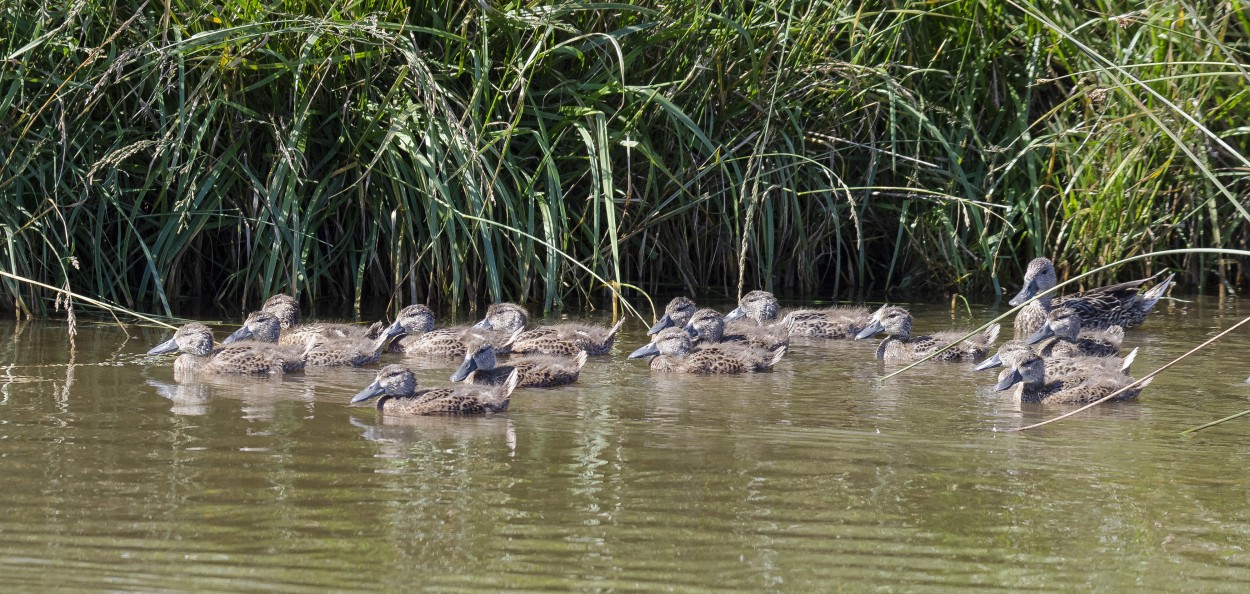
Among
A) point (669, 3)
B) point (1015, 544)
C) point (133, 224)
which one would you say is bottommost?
point (1015, 544)

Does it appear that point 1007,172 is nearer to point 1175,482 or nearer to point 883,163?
point 883,163

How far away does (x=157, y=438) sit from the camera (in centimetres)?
561

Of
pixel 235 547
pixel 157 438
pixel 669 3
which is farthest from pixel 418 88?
pixel 235 547

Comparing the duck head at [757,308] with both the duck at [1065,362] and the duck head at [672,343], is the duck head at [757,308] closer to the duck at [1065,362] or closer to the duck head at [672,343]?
the duck head at [672,343]

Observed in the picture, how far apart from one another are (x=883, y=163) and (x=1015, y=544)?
642cm

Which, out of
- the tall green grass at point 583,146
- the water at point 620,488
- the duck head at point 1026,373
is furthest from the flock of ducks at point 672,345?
the tall green grass at point 583,146

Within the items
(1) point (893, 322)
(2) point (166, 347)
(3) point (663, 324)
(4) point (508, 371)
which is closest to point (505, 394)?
(4) point (508, 371)

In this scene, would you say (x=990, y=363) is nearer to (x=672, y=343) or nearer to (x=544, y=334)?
(x=672, y=343)

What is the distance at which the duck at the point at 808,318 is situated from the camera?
29.0ft

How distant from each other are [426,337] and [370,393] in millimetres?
1582

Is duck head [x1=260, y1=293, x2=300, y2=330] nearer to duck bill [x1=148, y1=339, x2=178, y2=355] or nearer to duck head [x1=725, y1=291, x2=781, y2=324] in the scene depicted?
duck bill [x1=148, y1=339, x2=178, y2=355]

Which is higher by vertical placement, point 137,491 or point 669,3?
point 669,3

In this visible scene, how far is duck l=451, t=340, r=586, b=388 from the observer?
273 inches

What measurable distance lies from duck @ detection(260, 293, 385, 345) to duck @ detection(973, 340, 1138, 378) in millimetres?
3120
